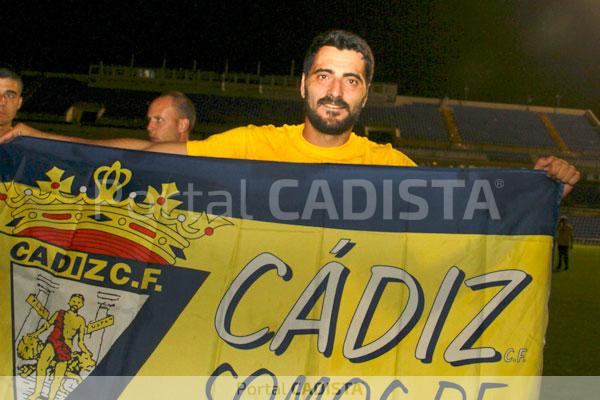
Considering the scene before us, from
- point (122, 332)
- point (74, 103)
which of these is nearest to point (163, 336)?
point (122, 332)

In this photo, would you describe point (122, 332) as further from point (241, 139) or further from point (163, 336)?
point (241, 139)

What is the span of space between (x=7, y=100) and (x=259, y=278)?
5.50 feet

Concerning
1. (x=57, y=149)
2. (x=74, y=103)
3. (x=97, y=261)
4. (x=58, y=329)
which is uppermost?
(x=74, y=103)

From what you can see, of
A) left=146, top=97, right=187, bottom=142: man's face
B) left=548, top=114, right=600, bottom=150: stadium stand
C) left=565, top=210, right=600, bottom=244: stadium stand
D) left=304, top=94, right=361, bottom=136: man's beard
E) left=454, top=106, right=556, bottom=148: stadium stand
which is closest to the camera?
left=304, top=94, right=361, bottom=136: man's beard

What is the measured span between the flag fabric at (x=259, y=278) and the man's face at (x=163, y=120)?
135 centimetres

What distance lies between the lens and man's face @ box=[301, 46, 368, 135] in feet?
7.61

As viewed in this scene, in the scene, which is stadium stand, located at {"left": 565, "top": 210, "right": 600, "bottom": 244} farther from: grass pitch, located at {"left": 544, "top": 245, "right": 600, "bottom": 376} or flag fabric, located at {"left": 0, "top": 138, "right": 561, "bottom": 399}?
flag fabric, located at {"left": 0, "top": 138, "right": 561, "bottom": 399}

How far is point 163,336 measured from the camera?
219 centimetres

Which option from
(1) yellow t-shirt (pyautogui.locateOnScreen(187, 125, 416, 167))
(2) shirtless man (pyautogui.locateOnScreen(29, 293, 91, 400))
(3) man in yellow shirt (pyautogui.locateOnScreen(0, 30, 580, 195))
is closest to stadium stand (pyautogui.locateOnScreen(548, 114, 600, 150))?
(3) man in yellow shirt (pyautogui.locateOnScreen(0, 30, 580, 195))

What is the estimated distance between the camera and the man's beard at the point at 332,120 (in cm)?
232

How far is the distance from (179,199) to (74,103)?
33.2 metres

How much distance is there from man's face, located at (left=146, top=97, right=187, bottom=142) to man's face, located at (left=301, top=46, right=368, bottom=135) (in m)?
1.55

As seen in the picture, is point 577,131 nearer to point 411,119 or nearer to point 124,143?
point 411,119

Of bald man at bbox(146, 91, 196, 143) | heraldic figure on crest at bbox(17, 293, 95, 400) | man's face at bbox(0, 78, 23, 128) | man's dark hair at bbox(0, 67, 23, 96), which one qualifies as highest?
bald man at bbox(146, 91, 196, 143)
